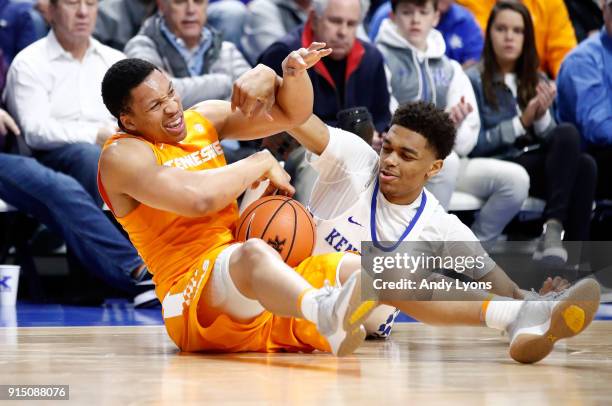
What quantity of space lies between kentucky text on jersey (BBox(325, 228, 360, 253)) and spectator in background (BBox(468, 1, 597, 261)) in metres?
3.08

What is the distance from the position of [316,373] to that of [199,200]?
823mm

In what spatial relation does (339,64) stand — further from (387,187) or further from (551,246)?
(387,187)

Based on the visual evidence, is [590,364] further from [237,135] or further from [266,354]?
[237,135]

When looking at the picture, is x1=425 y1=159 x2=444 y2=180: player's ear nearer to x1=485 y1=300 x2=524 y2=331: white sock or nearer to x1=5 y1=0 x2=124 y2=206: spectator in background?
x1=485 y1=300 x2=524 y2=331: white sock

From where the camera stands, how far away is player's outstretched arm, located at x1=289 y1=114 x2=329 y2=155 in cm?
463

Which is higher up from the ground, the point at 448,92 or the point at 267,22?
the point at 267,22

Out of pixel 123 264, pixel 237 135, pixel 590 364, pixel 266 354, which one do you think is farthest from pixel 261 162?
pixel 123 264

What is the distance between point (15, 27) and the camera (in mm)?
7320

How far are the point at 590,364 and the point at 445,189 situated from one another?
3146 millimetres

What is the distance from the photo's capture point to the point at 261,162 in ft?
13.6

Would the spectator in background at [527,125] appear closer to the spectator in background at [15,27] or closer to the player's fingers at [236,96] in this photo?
the spectator in background at [15,27]

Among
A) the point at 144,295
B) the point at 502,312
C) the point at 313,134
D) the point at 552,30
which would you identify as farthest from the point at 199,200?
the point at 552,30

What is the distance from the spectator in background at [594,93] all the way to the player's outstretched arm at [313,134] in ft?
11.8

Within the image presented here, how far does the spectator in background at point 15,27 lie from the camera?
7.25m
